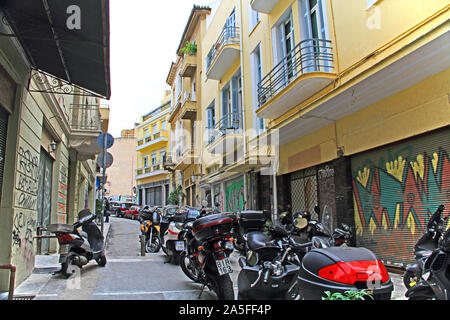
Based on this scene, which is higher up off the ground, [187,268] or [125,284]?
[187,268]

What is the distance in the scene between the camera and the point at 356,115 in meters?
7.89

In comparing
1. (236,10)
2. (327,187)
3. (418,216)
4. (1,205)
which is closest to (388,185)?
(418,216)

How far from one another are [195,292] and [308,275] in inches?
108

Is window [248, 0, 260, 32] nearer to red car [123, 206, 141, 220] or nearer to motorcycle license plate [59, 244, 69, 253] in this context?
motorcycle license plate [59, 244, 69, 253]

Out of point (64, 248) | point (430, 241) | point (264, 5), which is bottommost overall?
point (64, 248)

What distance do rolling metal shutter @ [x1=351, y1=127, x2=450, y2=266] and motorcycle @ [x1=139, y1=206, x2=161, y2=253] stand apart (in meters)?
5.09

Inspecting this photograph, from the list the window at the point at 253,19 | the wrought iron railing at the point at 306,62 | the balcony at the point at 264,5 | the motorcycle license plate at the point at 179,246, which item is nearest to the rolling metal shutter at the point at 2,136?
the motorcycle license plate at the point at 179,246

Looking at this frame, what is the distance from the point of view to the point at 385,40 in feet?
22.1

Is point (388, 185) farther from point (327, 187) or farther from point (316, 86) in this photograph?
point (316, 86)

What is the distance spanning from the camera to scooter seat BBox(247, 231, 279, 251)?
4.28 metres

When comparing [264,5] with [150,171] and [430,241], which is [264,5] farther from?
[150,171]

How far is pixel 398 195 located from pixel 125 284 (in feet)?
17.3

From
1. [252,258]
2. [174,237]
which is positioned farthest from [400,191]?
[174,237]

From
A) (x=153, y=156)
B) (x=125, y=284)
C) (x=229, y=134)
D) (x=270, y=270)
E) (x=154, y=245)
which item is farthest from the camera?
(x=153, y=156)
